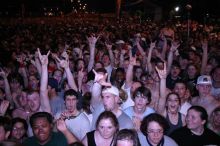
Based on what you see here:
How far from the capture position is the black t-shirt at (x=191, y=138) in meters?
5.28

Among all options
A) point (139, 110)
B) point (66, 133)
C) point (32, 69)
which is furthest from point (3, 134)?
point (32, 69)

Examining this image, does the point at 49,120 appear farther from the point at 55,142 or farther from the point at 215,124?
the point at 215,124

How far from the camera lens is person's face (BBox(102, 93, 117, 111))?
5.41 metres

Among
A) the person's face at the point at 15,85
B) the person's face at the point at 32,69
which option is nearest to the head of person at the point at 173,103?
the person's face at the point at 15,85

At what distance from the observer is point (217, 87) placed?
7.60 meters

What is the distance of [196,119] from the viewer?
5.35 meters

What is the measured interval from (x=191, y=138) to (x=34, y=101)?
2265 mm

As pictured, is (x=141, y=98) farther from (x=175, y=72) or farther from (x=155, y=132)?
(x=175, y=72)

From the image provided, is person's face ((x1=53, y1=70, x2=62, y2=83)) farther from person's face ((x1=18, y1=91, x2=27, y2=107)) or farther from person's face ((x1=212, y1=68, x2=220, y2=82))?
person's face ((x1=212, y1=68, x2=220, y2=82))

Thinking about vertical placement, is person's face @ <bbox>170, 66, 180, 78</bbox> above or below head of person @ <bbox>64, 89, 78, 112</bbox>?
above

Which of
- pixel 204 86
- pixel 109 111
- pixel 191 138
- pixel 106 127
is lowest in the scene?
pixel 191 138

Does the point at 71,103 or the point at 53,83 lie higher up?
the point at 53,83

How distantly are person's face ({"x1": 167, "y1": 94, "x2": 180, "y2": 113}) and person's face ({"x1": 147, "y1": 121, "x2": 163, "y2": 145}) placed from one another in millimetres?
1074

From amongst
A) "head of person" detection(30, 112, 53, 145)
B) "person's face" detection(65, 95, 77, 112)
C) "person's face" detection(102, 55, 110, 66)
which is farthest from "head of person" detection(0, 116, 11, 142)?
"person's face" detection(102, 55, 110, 66)
